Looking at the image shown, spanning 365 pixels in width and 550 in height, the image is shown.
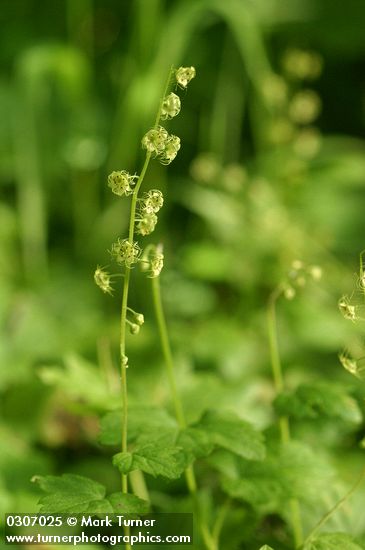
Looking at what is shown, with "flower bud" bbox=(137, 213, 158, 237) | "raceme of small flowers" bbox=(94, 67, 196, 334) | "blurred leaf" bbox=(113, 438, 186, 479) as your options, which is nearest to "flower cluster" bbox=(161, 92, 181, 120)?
"raceme of small flowers" bbox=(94, 67, 196, 334)

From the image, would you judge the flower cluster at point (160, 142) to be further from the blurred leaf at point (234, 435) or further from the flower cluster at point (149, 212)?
the blurred leaf at point (234, 435)

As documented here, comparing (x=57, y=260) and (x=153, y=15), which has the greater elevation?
(x=153, y=15)

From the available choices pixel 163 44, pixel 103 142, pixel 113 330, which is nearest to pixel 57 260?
pixel 103 142

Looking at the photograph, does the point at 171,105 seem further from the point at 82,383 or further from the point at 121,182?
the point at 82,383

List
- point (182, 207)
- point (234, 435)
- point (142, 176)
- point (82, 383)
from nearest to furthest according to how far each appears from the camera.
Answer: point (142, 176) < point (234, 435) < point (82, 383) < point (182, 207)

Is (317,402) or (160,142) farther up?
(160,142)

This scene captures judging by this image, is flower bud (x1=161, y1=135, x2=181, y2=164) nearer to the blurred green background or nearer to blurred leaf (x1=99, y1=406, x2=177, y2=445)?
blurred leaf (x1=99, y1=406, x2=177, y2=445)

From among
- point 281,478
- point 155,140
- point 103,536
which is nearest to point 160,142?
point 155,140

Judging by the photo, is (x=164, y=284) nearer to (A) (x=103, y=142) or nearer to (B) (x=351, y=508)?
(A) (x=103, y=142)
